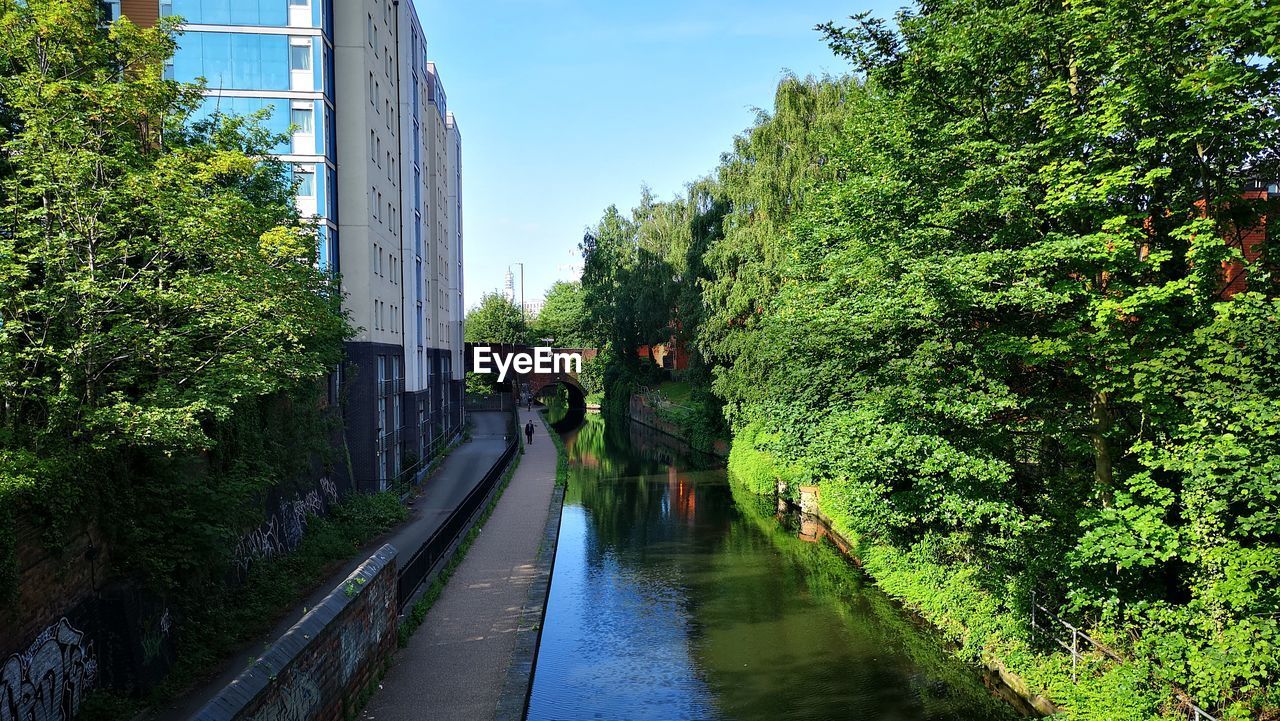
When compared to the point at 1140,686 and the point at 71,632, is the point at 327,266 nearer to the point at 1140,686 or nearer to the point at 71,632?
the point at 71,632

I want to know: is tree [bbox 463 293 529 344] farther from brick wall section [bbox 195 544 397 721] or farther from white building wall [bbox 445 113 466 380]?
brick wall section [bbox 195 544 397 721]

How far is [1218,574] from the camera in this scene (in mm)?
10305

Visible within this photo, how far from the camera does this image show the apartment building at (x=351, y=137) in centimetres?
2344

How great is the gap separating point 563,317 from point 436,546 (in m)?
72.7

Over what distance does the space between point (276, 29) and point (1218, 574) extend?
2450cm

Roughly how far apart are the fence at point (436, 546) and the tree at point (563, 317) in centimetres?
A: 4421

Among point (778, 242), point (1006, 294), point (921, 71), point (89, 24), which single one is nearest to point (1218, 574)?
point (1006, 294)

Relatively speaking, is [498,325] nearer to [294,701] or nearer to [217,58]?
[217,58]

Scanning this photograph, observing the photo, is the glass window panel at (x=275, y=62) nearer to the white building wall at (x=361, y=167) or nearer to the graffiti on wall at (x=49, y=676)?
the white building wall at (x=361, y=167)

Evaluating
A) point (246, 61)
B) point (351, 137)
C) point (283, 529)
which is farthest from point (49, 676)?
point (246, 61)

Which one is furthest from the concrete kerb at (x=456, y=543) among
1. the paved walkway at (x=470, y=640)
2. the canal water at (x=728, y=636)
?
the canal water at (x=728, y=636)

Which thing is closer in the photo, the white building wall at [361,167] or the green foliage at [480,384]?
the white building wall at [361,167]

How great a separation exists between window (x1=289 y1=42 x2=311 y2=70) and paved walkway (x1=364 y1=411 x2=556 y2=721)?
13850mm

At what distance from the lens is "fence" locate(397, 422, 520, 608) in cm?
1513
